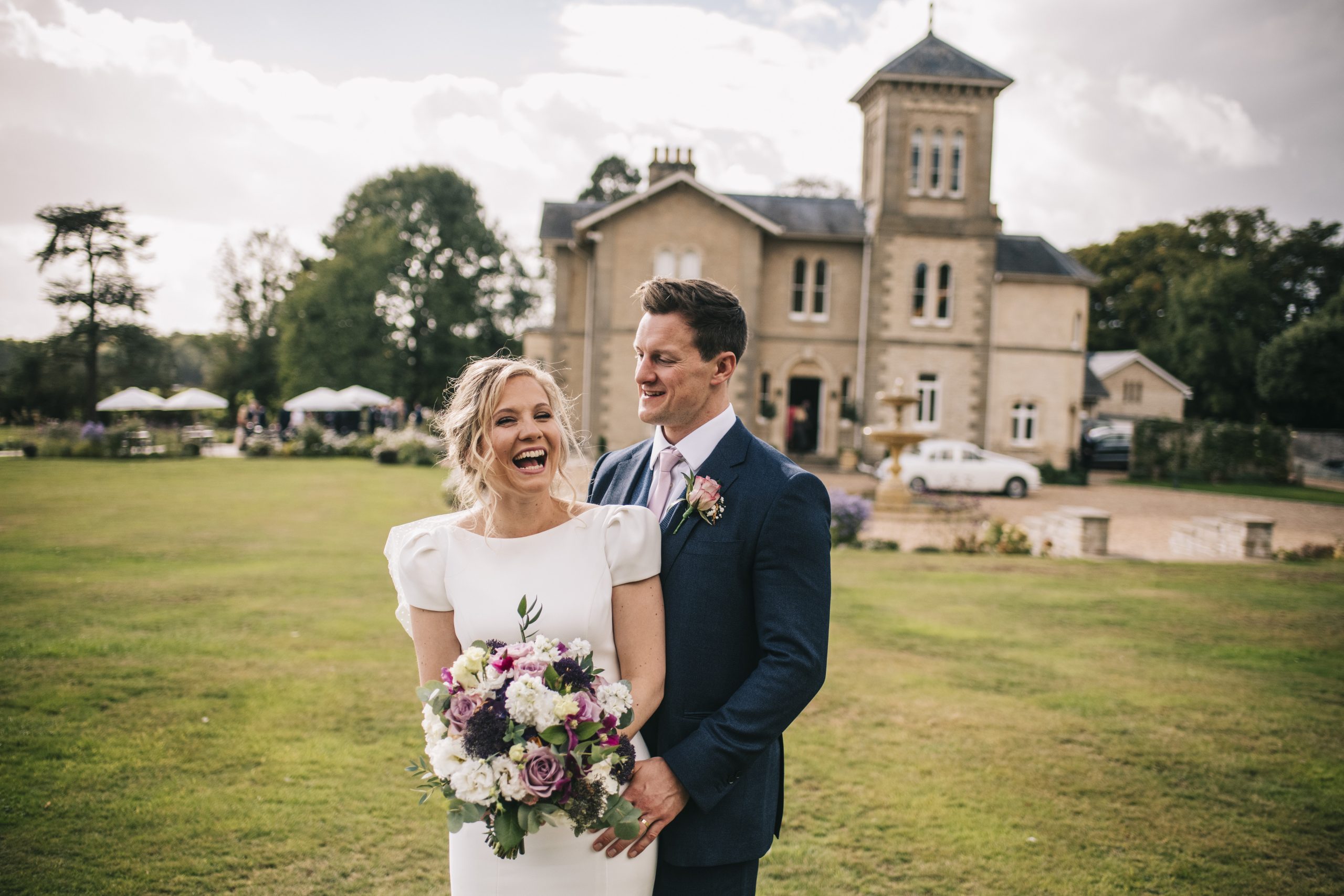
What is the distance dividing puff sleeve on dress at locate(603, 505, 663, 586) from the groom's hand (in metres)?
0.54

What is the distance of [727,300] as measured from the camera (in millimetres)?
2680

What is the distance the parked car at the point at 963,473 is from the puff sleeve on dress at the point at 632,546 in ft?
70.5

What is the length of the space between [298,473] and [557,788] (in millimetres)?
24525

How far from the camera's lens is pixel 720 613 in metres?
2.52

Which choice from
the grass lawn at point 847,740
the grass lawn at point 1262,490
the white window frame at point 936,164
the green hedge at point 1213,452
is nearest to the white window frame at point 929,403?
the white window frame at point 936,164

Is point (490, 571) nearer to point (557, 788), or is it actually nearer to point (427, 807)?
point (557, 788)

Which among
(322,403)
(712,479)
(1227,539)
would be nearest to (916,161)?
(1227,539)

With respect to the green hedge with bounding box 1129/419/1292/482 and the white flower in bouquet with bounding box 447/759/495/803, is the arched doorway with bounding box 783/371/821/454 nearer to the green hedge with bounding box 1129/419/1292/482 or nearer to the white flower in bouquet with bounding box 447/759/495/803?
the green hedge with bounding box 1129/419/1292/482

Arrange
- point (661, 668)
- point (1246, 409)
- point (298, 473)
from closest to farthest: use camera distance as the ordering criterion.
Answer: point (661, 668) < point (298, 473) < point (1246, 409)

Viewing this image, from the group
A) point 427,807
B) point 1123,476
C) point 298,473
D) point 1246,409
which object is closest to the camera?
point 427,807

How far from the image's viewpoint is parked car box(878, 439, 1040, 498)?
23.5m

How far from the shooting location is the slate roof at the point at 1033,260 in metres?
30.6

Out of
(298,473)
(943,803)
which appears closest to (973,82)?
(298,473)

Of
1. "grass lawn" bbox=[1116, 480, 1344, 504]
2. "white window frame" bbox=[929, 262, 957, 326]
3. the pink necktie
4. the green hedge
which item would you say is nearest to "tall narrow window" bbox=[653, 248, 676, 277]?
"white window frame" bbox=[929, 262, 957, 326]
